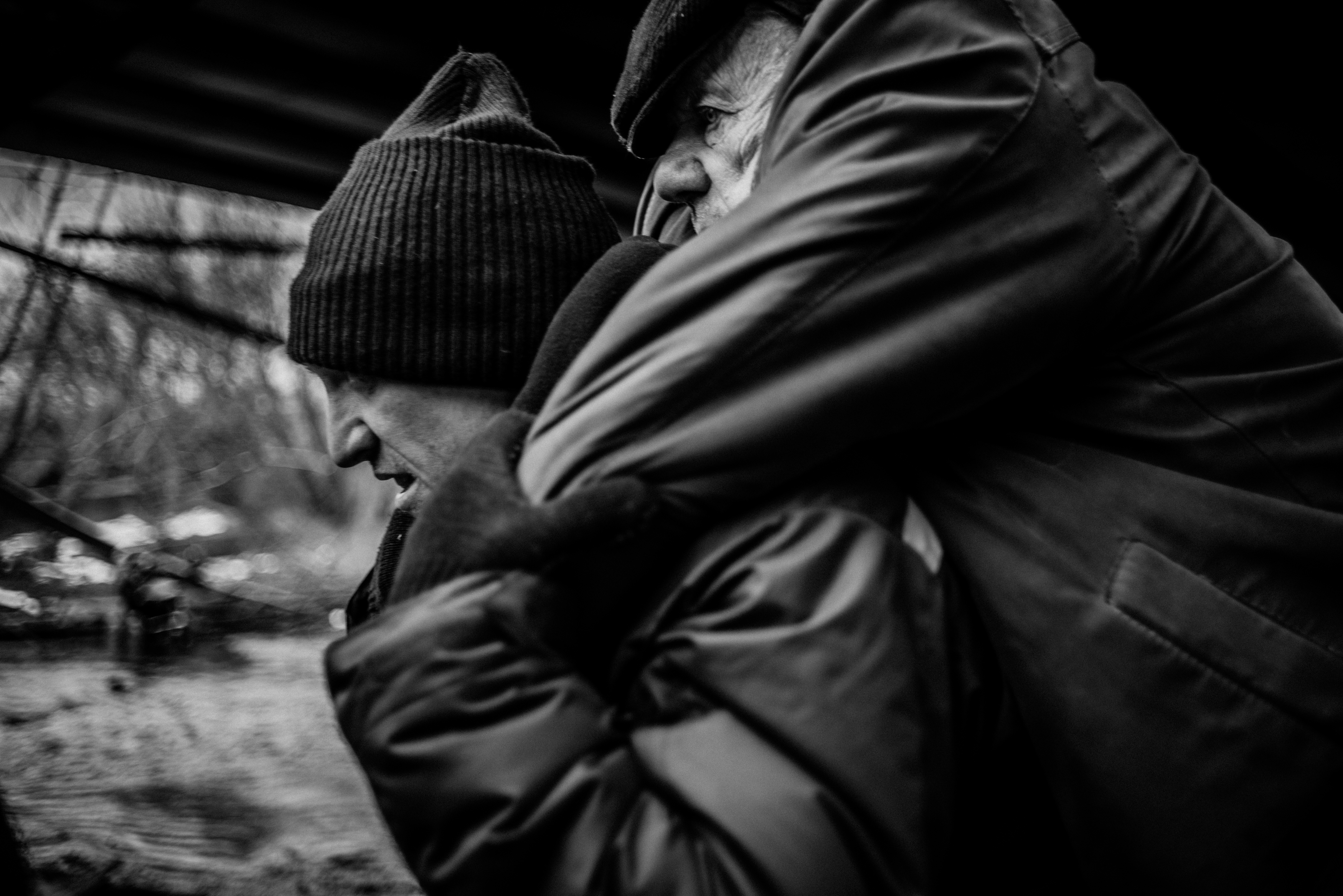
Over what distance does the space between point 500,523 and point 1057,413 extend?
0.56 m

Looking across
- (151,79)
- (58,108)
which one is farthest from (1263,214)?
(58,108)

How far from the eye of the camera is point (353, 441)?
1470 millimetres

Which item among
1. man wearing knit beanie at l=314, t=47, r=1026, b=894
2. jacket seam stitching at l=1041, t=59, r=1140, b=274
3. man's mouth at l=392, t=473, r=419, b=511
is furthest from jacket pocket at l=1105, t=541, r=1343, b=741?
man's mouth at l=392, t=473, r=419, b=511

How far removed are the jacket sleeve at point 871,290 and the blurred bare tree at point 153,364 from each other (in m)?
4.28

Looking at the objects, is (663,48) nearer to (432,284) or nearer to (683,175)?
(683,175)

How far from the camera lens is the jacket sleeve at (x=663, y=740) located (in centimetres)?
76

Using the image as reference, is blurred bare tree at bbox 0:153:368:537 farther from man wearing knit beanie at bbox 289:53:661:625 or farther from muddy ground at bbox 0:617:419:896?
man wearing knit beanie at bbox 289:53:661:625

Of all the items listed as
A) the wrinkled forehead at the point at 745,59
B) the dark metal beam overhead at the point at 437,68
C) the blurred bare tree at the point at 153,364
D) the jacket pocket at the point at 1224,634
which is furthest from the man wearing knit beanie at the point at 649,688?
the blurred bare tree at the point at 153,364

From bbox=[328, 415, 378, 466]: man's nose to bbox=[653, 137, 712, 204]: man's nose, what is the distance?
0.58m

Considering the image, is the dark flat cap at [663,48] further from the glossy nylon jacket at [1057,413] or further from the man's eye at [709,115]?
the glossy nylon jacket at [1057,413]

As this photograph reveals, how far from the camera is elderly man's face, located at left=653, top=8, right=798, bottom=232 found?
1229 millimetres

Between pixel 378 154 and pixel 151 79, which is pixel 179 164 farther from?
pixel 378 154

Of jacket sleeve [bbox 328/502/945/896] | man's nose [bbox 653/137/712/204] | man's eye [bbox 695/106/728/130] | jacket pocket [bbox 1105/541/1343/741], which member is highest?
man's eye [bbox 695/106/728/130]

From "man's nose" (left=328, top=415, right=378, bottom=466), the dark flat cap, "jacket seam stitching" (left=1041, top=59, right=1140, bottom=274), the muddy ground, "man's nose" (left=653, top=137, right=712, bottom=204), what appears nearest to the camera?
"jacket seam stitching" (left=1041, top=59, right=1140, bottom=274)
